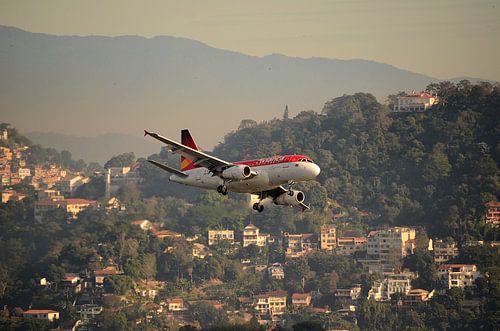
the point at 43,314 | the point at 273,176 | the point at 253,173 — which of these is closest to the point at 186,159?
the point at 253,173

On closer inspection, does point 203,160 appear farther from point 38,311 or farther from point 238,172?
point 38,311

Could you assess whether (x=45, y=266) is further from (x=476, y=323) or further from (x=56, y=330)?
(x=476, y=323)

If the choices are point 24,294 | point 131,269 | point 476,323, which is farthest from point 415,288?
point 24,294

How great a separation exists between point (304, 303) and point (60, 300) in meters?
34.8

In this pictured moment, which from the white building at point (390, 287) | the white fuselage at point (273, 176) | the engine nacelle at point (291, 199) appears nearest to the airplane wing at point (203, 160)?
the white fuselage at point (273, 176)

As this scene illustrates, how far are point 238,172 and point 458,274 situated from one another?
4897 inches

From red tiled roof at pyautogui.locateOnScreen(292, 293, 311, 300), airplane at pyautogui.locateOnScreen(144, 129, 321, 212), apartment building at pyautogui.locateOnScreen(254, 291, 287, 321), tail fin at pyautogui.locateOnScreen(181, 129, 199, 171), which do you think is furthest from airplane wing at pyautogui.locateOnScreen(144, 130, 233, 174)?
red tiled roof at pyautogui.locateOnScreen(292, 293, 311, 300)

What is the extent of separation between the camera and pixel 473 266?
636ft

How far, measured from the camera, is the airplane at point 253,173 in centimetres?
7131

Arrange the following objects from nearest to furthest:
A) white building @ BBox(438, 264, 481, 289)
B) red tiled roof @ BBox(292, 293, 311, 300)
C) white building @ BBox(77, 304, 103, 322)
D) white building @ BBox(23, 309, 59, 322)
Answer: white building @ BBox(23, 309, 59, 322), white building @ BBox(77, 304, 103, 322), white building @ BBox(438, 264, 481, 289), red tiled roof @ BBox(292, 293, 311, 300)

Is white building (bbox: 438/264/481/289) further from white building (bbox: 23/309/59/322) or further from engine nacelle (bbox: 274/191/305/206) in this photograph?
engine nacelle (bbox: 274/191/305/206)

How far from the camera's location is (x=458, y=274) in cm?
19138

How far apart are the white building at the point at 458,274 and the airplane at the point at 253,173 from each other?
11355 cm

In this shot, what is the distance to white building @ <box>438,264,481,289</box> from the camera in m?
188
